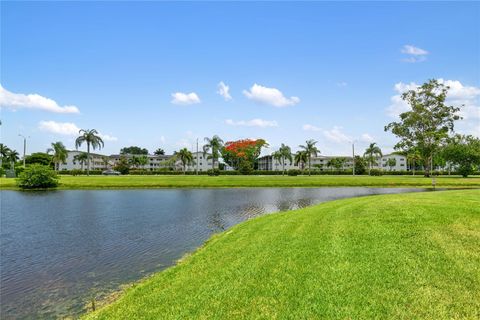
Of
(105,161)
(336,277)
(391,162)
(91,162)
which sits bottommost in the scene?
(336,277)

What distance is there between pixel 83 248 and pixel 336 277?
1341 centimetres

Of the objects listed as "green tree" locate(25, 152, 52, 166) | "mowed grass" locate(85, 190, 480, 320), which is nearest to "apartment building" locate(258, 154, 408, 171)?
"green tree" locate(25, 152, 52, 166)

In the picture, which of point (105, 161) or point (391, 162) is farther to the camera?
point (105, 161)

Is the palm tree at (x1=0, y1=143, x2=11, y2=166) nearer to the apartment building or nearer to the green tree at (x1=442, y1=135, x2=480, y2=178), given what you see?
the apartment building

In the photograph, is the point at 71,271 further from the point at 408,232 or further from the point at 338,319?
the point at 408,232

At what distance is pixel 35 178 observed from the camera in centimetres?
5734

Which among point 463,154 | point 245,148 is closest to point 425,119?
point 463,154

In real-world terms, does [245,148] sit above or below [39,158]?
above

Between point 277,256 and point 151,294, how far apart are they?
3.96 meters

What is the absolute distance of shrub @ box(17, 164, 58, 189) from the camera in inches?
2256

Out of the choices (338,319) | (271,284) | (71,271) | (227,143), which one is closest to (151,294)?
(271,284)

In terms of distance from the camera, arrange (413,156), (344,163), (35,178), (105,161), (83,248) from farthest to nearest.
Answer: (344,163) < (105,161) < (413,156) < (35,178) < (83,248)

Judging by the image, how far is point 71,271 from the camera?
1290cm

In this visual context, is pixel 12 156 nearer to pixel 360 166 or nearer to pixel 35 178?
pixel 35 178
